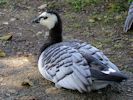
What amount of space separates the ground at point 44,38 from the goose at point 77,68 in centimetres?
19

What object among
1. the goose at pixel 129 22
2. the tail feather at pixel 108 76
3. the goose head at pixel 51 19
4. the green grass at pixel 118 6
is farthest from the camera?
the green grass at pixel 118 6

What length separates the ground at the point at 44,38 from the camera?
14.7 feet

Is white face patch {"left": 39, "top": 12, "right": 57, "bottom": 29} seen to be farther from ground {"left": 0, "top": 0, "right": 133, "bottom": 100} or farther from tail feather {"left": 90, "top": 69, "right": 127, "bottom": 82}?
tail feather {"left": 90, "top": 69, "right": 127, "bottom": 82}

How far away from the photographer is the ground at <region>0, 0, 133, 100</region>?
14.7ft

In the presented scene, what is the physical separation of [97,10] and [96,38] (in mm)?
1196

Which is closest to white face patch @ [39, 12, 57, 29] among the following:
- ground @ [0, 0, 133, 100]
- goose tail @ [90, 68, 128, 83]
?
ground @ [0, 0, 133, 100]

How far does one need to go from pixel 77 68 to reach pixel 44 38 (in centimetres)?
216

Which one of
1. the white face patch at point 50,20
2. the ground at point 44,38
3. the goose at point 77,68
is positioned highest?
the white face patch at point 50,20

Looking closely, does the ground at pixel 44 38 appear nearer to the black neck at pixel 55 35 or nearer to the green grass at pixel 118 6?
the green grass at pixel 118 6

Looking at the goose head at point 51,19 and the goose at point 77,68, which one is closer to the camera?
the goose at point 77,68

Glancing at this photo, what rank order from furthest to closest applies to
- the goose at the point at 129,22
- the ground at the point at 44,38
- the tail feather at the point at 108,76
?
the goose at the point at 129,22 → the ground at the point at 44,38 → the tail feather at the point at 108,76

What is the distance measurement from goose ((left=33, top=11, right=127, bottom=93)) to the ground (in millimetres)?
189

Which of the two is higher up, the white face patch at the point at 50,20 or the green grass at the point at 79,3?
the white face patch at the point at 50,20

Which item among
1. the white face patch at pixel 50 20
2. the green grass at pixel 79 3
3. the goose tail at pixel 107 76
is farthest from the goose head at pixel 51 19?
the green grass at pixel 79 3
